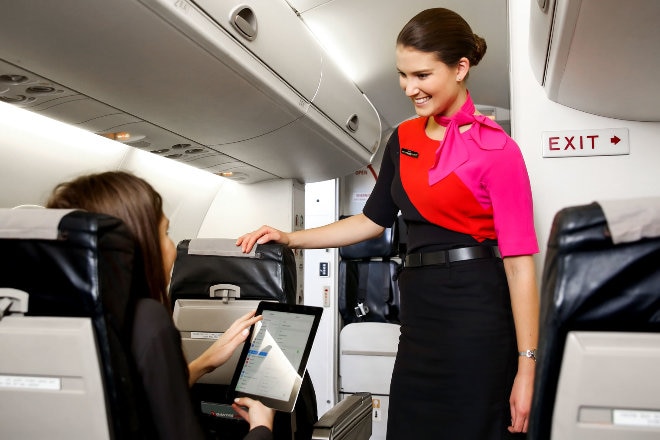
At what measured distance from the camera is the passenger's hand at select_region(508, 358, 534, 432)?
1658mm

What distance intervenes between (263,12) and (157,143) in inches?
45.5

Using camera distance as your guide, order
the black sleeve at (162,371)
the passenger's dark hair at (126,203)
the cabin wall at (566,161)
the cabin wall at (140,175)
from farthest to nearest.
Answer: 1. the cabin wall at (140,175)
2. the cabin wall at (566,161)
3. the passenger's dark hair at (126,203)
4. the black sleeve at (162,371)

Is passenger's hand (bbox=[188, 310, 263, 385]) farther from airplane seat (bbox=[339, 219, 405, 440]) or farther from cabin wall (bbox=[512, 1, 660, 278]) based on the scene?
airplane seat (bbox=[339, 219, 405, 440])

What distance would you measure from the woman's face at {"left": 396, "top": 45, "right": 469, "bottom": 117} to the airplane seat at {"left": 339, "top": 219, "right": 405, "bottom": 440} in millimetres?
3853

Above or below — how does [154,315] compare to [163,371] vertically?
above

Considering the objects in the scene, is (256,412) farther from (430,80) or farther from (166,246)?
(430,80)

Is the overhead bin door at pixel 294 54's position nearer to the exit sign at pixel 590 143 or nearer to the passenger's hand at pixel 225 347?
the passenger's hand at pixel 225 347

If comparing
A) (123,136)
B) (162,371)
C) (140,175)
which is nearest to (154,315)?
(162,371)

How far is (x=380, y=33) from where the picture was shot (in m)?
4.00

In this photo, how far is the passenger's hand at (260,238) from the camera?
2.38 meters

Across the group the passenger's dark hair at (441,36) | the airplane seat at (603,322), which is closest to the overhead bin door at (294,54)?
the passenger's dark hair at (441,36)

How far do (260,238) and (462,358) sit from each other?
0.99 metres

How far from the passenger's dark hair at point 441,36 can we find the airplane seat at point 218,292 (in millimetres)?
987

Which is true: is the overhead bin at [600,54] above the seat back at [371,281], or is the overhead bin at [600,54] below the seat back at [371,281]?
above
